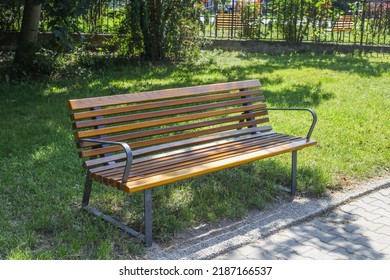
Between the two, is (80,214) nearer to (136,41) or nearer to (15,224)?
(15,224)

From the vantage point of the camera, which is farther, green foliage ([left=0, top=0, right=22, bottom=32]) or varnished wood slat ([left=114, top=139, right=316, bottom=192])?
green foliage ([left=0, top=0, right=22, bottom=32])

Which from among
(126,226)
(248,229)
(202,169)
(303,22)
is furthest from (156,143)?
(303,22)

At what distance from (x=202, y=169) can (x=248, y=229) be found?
58 centimetres

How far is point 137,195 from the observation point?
16.7 feet

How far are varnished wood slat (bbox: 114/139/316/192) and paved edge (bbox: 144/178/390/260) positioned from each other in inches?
17.5

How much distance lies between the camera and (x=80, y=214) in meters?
4.65

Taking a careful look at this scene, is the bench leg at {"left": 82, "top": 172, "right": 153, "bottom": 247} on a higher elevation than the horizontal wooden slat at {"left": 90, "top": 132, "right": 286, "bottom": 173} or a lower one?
lower

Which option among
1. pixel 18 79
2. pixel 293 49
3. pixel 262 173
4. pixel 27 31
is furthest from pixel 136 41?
pixel 262 173

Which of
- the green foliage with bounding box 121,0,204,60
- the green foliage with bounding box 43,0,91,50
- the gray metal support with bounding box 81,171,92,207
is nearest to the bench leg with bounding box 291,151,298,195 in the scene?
the gray metal support with bounding box 81,171,92,207

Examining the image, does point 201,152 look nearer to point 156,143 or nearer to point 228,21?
point 156,143

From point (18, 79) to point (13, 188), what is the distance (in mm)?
5324

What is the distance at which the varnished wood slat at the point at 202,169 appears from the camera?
13.5 feet

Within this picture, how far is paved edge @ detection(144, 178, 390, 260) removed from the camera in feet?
13.7

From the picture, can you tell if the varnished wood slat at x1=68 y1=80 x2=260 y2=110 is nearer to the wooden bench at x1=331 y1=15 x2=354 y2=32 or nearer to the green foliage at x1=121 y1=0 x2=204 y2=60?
the green foliage at x1=121 y1=0 x2=204 y2=60
